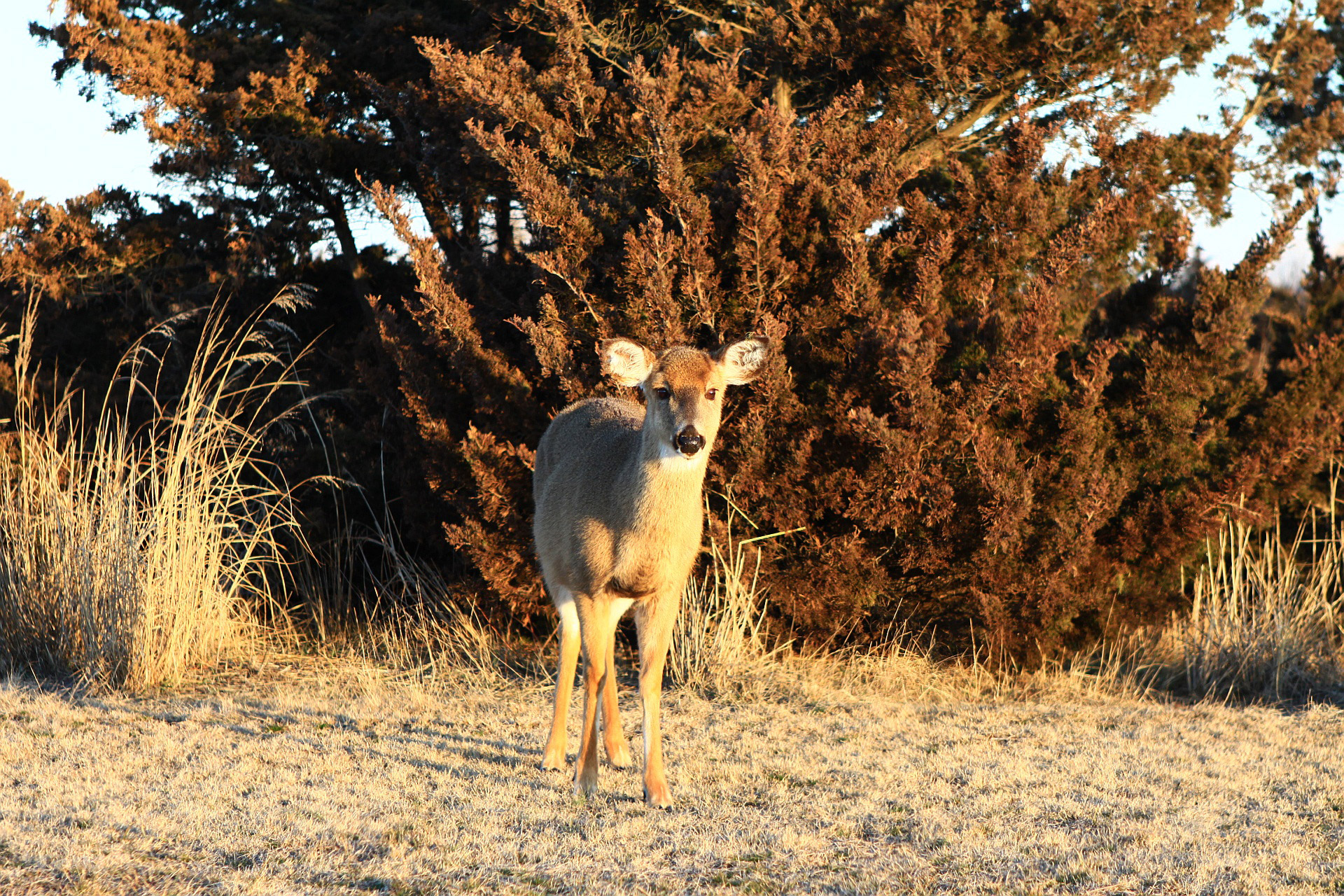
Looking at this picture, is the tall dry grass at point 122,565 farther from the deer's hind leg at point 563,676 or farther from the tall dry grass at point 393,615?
the deer's hind leg at point 563,676

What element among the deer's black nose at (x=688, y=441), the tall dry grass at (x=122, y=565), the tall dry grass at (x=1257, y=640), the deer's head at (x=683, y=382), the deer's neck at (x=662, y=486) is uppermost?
the deer's head at (x=683, y=382)

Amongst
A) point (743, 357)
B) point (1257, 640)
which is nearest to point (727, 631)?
point (743, 357)

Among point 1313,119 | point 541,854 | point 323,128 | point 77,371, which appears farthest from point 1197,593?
point 77,371

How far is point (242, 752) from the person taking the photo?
602 cm

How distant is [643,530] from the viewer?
564 centimetres

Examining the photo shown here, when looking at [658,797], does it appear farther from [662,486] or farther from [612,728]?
[662,486]

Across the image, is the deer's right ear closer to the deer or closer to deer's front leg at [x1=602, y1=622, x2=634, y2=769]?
the deer

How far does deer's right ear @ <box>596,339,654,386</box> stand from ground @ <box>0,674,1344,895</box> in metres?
1.88

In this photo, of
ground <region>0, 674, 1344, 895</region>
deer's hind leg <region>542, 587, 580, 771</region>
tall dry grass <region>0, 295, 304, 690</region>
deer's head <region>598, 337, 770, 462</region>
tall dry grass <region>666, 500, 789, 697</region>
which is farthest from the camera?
tall dry grass <region>666, 500, 789, 697</region>

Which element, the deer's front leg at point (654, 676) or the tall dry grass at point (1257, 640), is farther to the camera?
the tall dry grass at point (1257, 640)

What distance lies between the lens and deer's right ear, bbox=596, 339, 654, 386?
5840mm

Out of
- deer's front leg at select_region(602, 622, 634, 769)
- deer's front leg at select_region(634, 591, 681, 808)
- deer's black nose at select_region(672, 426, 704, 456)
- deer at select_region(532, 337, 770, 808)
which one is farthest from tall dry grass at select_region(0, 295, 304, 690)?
deer's black nose at select_region(672, 426, 704, 456)

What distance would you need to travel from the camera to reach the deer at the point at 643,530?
18.2ft

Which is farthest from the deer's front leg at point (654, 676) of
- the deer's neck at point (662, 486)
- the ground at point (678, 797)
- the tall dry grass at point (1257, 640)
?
the tall dry grass at point (1257, 640)
